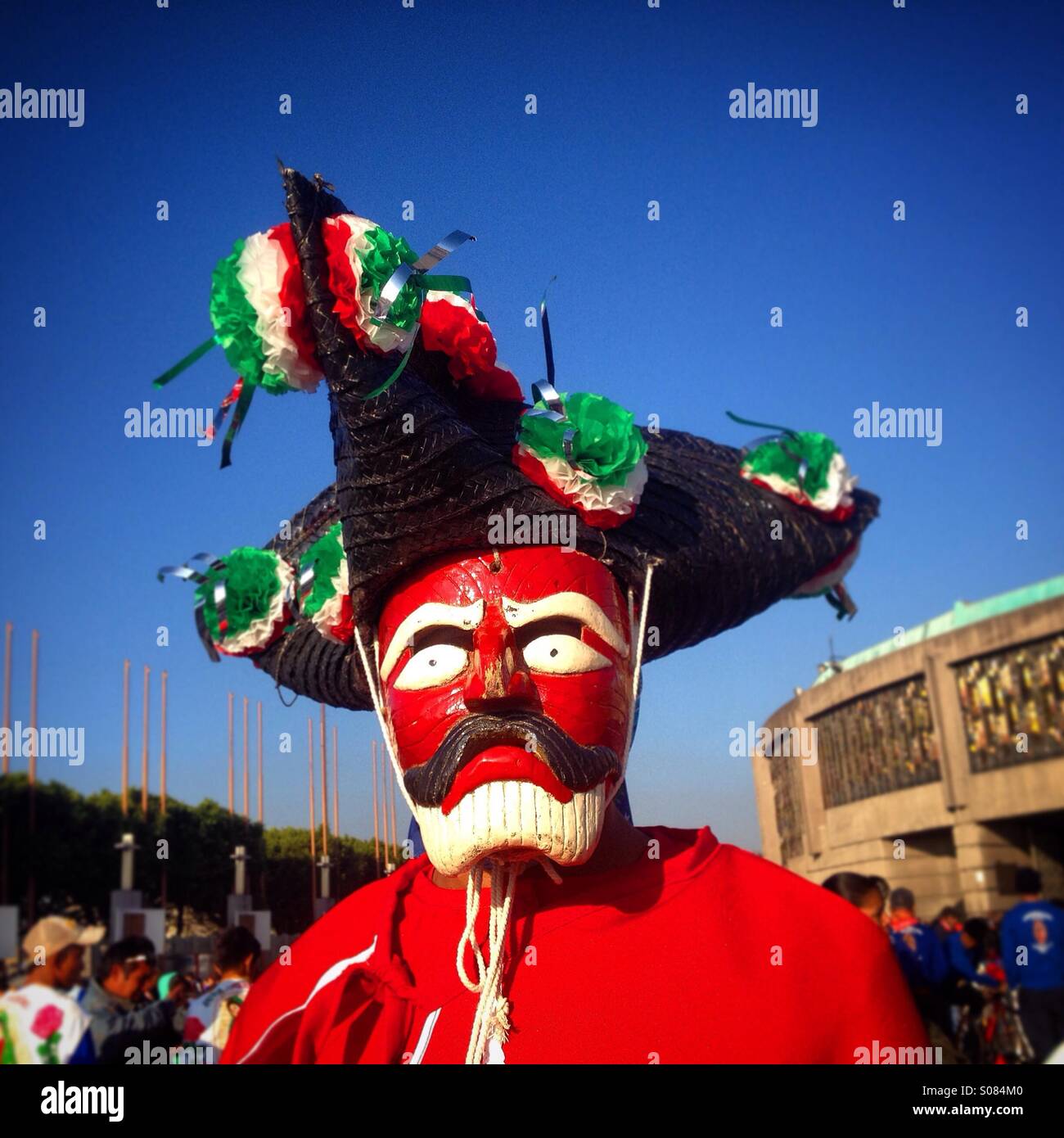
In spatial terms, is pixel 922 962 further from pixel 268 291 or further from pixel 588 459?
pixel 268 291

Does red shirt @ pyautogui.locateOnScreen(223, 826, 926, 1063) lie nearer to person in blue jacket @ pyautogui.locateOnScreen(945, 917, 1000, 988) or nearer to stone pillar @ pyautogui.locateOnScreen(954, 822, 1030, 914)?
person in blue jacket @ pyautogui.locateOnScreen(945, 917, 1000, 988)

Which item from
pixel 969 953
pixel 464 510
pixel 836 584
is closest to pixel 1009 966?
pixel 969 953

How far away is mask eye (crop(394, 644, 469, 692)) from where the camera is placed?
9.62 ft

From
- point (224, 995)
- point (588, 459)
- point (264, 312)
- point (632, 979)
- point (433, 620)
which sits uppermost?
point (264, 312)

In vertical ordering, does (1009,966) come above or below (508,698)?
below

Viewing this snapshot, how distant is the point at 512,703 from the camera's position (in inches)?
111

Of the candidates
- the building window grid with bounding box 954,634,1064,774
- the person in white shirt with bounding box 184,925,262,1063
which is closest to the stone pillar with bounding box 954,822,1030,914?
the building window grid with bounding box 954,634,1064,774

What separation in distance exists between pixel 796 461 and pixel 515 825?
1504mm

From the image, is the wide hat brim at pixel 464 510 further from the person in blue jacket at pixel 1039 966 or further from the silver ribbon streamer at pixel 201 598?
the person in blue jacket at pixel 1039 966

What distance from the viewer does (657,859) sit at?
312cm

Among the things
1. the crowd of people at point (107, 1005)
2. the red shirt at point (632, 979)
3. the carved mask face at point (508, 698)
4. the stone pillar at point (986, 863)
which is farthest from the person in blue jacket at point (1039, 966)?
the stone pillar at point (986, 863)
